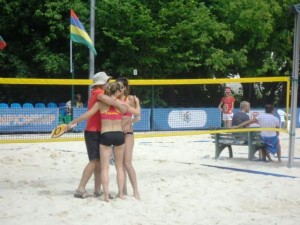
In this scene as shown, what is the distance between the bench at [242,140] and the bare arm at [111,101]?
458 cm

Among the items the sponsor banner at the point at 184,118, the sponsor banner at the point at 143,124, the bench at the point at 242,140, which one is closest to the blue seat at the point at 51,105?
the sponsor banner at the point at 143,124

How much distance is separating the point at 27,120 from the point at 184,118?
4410 mm

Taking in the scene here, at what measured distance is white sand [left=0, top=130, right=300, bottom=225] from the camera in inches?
223

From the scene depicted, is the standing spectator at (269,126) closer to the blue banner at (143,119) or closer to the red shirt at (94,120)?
the blue banner at (143,119)

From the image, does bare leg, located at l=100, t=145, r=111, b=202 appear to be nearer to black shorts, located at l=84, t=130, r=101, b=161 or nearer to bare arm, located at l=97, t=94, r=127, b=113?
black shorts, located at l=84, t=130, r=101, b=161

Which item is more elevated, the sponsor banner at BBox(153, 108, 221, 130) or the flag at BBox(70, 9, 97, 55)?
the flag at BBox(70, 9, 97, 55)

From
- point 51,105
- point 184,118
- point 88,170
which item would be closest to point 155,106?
point 184,118

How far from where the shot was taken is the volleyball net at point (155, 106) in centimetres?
1051

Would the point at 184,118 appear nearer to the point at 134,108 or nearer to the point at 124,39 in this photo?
the point at 124,39

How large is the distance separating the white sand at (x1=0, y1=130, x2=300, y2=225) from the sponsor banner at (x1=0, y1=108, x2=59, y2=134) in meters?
0.64

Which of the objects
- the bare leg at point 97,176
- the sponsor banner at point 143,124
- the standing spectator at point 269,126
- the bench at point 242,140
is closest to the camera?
the bare leg at point 97,176

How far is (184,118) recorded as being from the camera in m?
13.5

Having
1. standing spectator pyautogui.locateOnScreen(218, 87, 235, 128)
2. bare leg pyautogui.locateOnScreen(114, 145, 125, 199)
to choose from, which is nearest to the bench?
standing spectator pyautogui.locateOnScreen(218, 87, 235, 128)

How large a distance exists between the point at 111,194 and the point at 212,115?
327 inches
